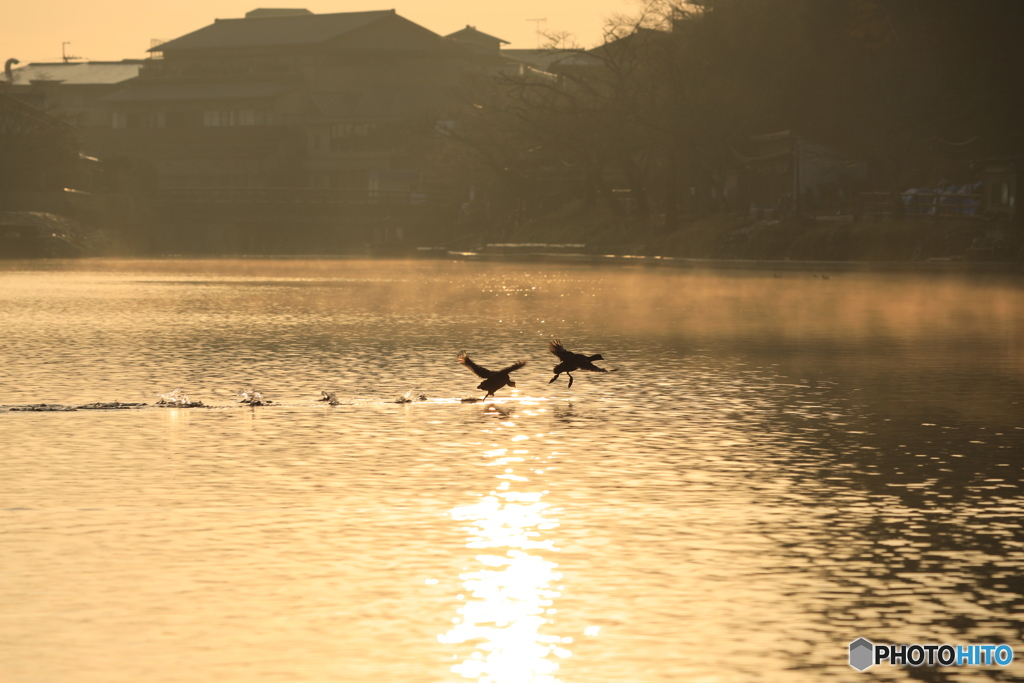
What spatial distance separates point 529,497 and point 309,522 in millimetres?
1615

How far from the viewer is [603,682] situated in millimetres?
6047

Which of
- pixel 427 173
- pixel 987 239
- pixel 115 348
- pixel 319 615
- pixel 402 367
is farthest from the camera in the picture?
pixel 427 173

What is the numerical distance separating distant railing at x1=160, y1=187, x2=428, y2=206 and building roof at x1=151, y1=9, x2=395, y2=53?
692 inches

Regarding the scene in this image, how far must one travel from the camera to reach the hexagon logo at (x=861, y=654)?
636 centimetres

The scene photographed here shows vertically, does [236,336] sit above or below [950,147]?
below

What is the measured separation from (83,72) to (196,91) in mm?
24119

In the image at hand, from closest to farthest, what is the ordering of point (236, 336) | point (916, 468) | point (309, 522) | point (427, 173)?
point (309, 522) → point (916, 468) → point (236, 336) → point (427, 173)

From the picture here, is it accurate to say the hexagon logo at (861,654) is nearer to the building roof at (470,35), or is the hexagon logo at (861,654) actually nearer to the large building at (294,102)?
the large building at (294,102)

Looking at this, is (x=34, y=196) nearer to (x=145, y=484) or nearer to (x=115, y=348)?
(x=115, y=348)

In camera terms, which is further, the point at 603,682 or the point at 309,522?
the point at 309,522

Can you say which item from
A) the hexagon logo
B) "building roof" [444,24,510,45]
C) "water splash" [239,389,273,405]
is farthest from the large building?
the hexagon logo

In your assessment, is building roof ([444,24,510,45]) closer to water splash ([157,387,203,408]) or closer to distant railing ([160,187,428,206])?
→ distant railing ([160,187,428,206])

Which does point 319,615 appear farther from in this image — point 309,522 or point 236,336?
point 236,336

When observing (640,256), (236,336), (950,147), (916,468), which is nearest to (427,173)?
(640,256)
